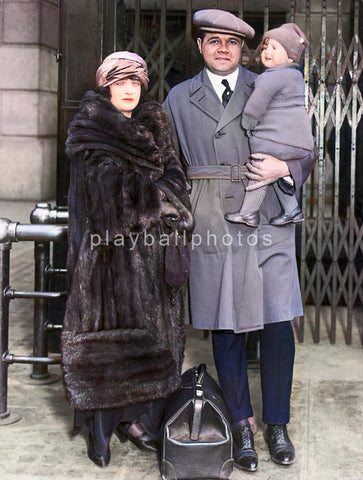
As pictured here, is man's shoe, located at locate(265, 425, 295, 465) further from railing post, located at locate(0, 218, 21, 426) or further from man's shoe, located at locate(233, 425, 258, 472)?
railing post, located at locate(0, 218, 21, 426)

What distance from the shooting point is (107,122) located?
356 centimetres

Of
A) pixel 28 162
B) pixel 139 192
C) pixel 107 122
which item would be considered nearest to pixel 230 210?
pixel 139 192

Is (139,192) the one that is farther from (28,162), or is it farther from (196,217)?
(28,162)

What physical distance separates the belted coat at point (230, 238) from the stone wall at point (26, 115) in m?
9.12

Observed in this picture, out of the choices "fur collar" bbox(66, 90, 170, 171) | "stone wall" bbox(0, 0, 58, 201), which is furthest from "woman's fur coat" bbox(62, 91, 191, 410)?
"stone wall" bbox(0, 0, 58, 201)

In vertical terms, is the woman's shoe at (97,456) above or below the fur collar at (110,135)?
below

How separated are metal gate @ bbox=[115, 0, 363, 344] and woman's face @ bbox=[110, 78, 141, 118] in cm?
60

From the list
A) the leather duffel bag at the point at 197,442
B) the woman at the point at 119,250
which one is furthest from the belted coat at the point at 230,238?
the leather duffel bag at the point at 197,442

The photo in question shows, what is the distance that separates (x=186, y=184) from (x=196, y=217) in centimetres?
18

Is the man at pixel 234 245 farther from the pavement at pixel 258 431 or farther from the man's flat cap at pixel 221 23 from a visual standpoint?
the pavement at pixel 258 431

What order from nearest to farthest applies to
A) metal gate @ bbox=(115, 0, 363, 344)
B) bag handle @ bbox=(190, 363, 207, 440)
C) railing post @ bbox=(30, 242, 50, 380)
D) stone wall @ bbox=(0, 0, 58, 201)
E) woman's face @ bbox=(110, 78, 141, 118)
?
bag handle @ bbox=(190, 363, 207, 440) < woman's face @ bbox=(110, 78, 141, 118) < railing post @ bbox=(30, 242, 50, 380) < metal gate @ bbox=(115, 0, 363, 344) < stone wall @ bbox=(0, 0, 58, 201)

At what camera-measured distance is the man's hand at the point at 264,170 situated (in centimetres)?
366

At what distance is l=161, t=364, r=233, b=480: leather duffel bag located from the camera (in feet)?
11.5

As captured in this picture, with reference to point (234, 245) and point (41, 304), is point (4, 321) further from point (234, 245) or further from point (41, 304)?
point (234, 245)
